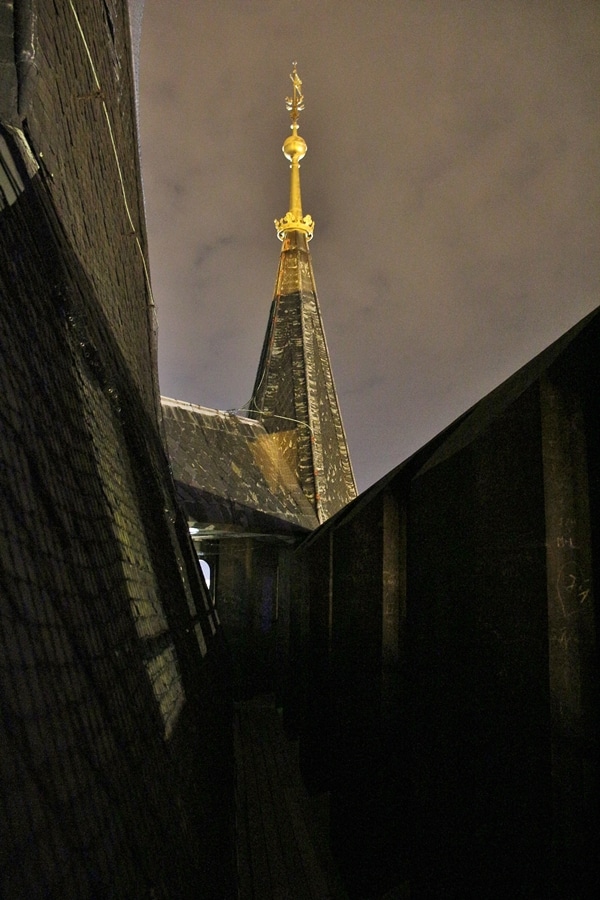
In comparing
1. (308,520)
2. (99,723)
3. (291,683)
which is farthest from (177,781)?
(308,520)

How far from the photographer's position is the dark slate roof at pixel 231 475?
39.7ft

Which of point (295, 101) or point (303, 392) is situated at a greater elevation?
point (295, 101)

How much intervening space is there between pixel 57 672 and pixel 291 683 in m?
8.99

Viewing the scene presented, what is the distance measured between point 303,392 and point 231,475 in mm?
4735

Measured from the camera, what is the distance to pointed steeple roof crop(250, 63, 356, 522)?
51.5 feet

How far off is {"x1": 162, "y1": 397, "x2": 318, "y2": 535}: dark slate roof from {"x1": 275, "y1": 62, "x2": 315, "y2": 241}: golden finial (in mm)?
9313

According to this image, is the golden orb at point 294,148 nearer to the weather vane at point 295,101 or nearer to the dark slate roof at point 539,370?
the weather vane at point 295,101

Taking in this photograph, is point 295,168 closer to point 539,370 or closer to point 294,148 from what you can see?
point 294,148

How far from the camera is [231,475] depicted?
13.7 meters

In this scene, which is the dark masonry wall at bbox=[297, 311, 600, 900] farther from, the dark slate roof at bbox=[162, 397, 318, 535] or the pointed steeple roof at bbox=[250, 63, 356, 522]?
the pointed steeple roof at bbox=[250, 63, 356, 522]

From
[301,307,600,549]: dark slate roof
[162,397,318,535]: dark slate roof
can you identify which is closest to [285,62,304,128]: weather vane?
[162,397,318,535]: dark slate roof

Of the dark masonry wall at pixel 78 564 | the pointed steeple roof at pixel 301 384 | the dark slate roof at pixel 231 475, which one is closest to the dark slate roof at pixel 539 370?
the dark masonry wall at pixel 78 564

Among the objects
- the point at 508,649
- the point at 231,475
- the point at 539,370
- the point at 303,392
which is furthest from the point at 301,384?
the point at 508,649

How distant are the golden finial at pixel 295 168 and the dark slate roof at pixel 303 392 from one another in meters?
0.58
